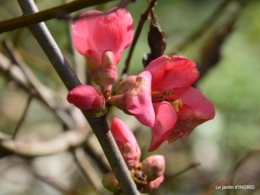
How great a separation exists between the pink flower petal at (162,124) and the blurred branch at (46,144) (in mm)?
549

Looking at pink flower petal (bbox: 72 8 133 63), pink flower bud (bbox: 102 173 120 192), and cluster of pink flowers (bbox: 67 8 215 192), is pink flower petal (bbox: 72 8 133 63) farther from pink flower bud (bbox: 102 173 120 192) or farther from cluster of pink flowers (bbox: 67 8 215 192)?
pink flower bud (bbox: 102 173 120 192)

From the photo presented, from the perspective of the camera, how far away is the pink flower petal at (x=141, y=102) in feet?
2.33

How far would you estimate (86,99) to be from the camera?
0.71 m

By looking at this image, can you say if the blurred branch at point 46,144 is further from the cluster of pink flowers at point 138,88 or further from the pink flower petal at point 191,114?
the pink flower petal at point 191,114

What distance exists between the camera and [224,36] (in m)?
1.65

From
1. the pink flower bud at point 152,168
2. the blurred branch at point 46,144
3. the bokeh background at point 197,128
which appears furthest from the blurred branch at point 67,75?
the bokeh background at point 197,128

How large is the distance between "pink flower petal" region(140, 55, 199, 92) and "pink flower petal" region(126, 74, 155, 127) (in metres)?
0.04

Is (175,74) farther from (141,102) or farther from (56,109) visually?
(56,109)

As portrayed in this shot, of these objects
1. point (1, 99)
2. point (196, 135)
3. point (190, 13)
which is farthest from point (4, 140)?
point (190, 13)

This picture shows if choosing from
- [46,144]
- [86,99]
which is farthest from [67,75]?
[46,144]

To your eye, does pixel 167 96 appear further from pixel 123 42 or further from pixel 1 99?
pixel 1 99

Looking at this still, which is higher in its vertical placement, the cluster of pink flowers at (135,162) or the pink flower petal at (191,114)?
the pink flower petal at (191,114)

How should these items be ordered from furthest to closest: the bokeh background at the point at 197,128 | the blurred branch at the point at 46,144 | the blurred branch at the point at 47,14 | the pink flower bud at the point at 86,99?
the bokeh background at the point at 197,128, the blurred branch at the point at 46,144, the pink flower bud at the point at 86,99, the blurred branch at the point at 47,14

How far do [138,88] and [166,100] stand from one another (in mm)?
73
